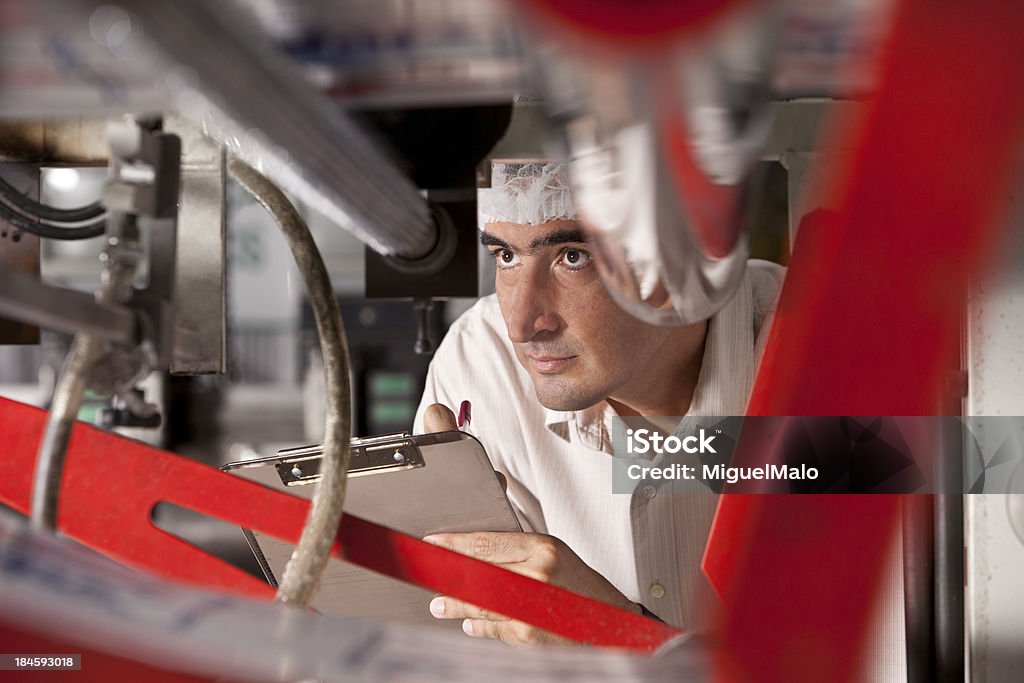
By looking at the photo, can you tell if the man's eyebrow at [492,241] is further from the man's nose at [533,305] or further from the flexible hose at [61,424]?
Answer: the flexible hose at [61,424]

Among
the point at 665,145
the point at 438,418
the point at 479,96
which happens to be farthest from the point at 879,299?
the point at 438,418

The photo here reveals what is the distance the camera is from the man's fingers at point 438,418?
1.28 metres

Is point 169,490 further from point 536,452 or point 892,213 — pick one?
point 536,452

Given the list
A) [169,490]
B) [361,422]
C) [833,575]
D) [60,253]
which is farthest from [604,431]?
[60,253]

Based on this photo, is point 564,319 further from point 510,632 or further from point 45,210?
point 45,210

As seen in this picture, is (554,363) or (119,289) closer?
(119,289)

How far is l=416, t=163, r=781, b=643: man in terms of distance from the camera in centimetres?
117

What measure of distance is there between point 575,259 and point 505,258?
0.32 ft

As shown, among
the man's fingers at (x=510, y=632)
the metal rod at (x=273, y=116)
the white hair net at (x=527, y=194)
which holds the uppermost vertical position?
the white hair net at (x=527, y=194)

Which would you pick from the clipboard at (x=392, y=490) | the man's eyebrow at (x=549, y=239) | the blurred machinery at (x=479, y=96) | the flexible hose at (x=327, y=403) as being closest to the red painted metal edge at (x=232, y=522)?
the blurred machinery at (x=479, y=96)

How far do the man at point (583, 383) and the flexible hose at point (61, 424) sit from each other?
771 mm

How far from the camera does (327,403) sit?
20.0 inches

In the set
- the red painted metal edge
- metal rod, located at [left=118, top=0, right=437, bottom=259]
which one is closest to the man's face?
metal rod, located at [left=118, top=0, right=437, bottom=259]

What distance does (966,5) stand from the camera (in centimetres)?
34
